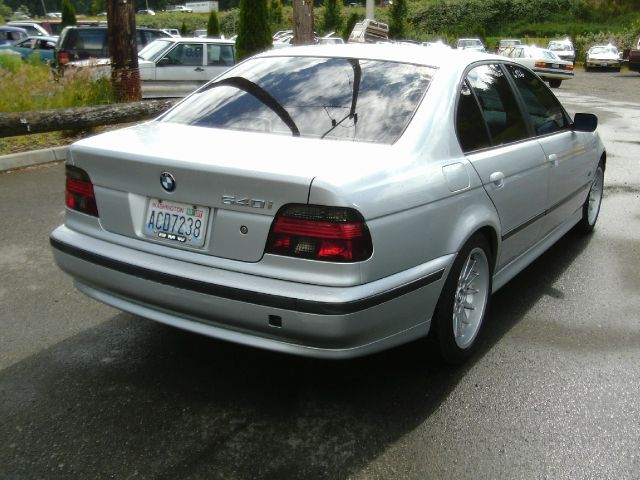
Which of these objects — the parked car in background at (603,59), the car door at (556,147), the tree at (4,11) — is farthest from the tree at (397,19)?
the car door at (556,147)

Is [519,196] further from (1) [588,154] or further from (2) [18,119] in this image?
(2) [18,119]

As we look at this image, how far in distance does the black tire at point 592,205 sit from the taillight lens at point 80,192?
4140mm

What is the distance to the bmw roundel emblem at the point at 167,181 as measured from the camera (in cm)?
285

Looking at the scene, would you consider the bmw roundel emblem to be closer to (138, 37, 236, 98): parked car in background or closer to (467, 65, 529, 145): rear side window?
(467, 65, 529, 145): rear side window

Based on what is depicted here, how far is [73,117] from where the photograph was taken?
28.5ft

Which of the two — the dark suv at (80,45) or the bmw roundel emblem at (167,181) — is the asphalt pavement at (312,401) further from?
the dark suv at (80,45)

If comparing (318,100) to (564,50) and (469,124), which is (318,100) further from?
(564,50)

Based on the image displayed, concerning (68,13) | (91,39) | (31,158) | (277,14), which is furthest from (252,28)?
(277,14)

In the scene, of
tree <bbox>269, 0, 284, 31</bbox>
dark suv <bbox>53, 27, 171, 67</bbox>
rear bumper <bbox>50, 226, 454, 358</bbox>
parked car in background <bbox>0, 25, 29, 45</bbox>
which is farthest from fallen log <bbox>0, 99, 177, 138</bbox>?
tree <bbox>269, 0, 284, 31</bbox>

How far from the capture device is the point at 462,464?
8.83ft

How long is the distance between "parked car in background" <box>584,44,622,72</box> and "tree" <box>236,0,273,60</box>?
2745cm

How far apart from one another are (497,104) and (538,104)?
76cm

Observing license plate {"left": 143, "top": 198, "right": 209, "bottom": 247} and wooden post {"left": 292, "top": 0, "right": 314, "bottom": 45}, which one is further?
wooden post {"left": 292, "top": 0, "right": 314, "bottom": 45}

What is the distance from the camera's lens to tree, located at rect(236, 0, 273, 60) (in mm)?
16531
